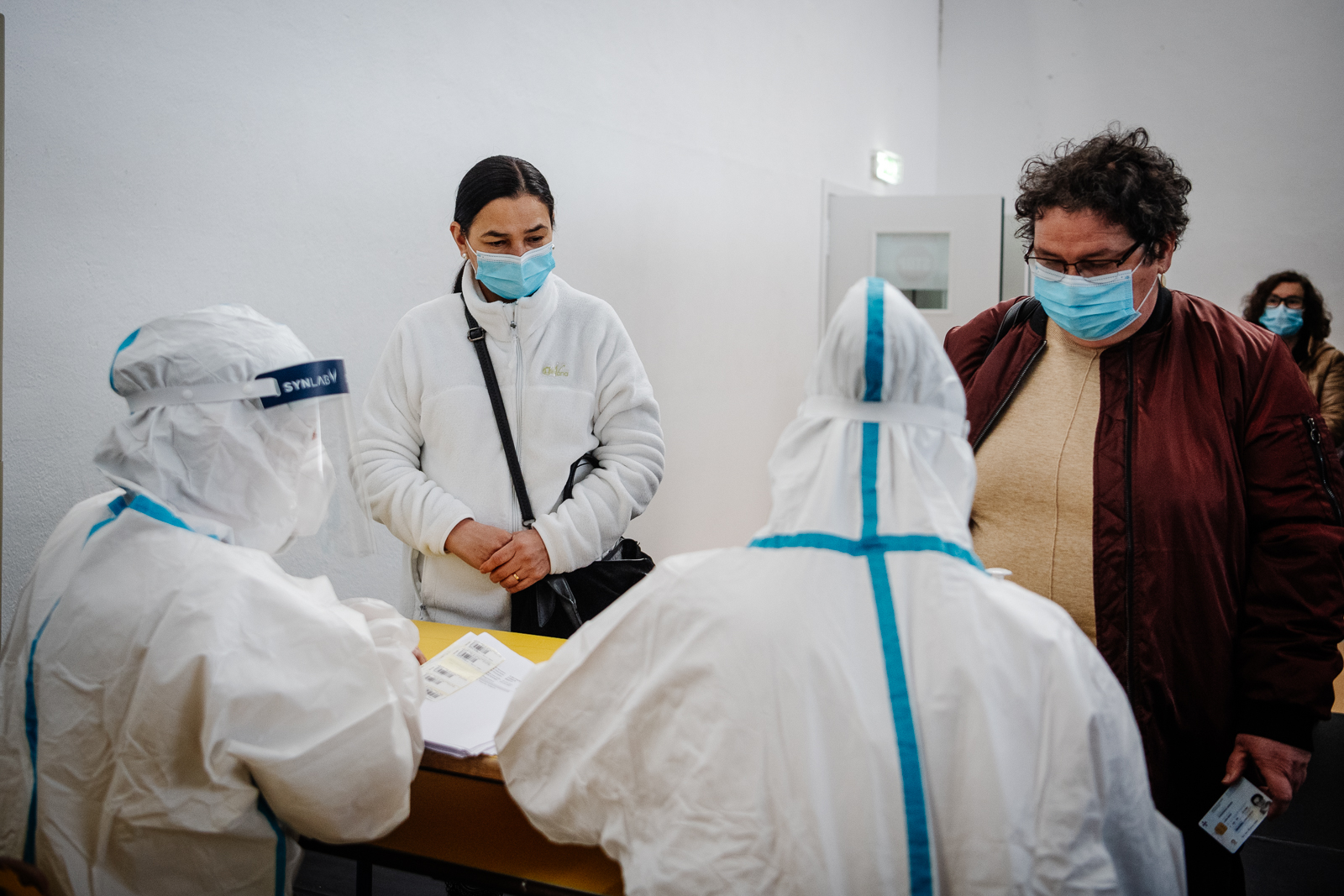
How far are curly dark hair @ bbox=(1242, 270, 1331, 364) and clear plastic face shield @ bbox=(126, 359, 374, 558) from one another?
4506 millimetres

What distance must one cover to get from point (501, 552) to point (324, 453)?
1.68 feet

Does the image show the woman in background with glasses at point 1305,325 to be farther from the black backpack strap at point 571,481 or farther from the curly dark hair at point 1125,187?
the black backpack strap at point 571,481

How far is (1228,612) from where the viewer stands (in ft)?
4.42

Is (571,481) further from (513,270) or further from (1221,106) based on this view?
(1221,106)

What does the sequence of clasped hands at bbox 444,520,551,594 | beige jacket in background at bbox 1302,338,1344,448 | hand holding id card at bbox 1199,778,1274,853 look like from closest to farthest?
hand holding id card at bbox 1199,778,1274,853 < clasped hands at bbox 444,520,551,594 < beige jacket in background at bbox 1302,338,1344,448

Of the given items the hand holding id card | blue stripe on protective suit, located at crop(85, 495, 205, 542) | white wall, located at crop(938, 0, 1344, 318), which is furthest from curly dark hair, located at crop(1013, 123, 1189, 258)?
white wall, located at crop(938, 0, 1344, 318)

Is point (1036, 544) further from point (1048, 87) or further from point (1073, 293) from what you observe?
point (1048, 87)

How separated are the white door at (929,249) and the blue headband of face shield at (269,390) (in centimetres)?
357

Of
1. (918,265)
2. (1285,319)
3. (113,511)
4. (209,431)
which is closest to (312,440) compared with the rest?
(209,431)

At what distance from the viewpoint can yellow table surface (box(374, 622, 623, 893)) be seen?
1.24m

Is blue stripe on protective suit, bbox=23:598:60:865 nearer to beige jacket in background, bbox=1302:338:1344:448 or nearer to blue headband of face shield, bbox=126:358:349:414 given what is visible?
blue headband of face shield, bbox=126:358:349:414

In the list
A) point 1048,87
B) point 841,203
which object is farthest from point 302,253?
point 1048,87

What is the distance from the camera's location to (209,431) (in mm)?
1219

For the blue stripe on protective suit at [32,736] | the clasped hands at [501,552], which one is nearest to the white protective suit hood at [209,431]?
the blue stripe on protective suit at [32,736]
